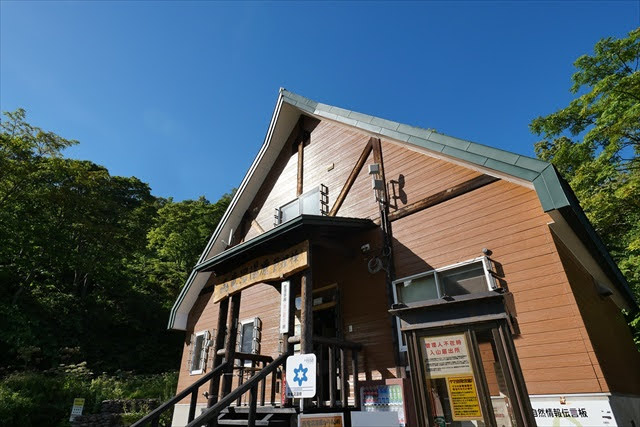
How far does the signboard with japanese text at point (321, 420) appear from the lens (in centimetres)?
428

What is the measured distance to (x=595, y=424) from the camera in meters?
4.38

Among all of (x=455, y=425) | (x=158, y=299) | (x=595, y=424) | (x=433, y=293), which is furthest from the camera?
(x=158, y=299)

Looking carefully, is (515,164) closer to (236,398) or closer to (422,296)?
(422,296)


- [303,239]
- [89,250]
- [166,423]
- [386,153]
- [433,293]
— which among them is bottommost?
[166,423]

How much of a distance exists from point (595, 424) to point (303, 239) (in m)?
5.00

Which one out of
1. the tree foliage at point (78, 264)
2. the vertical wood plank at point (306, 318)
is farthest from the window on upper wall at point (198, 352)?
the tree foliage at point (78, 264)

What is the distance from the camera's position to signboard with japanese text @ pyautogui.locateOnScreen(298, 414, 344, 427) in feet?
14.0

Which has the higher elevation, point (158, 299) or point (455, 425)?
point (158, 299)

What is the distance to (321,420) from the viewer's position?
436 cm

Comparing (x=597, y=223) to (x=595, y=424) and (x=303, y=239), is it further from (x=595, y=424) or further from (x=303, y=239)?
(x=303, y=239)

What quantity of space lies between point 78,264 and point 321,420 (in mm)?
22621

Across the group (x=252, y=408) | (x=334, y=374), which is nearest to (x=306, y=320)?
(x=334, y=374)

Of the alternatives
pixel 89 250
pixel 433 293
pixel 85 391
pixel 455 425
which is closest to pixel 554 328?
pixel 433 293

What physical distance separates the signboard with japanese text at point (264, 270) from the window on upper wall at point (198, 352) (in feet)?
12.8
